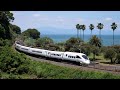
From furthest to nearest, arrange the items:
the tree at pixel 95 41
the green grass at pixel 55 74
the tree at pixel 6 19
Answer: the tree at pixel 6 19 → the tree at pixel 95 41 → the green grass at pixel 55 74

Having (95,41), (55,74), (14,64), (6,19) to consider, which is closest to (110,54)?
(95,41)

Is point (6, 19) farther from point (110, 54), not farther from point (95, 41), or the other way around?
point (110, 54)

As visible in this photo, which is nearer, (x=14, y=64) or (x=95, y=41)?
(x=14, y=64)

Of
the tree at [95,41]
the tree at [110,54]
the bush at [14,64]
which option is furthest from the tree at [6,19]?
the bush at [14,64]

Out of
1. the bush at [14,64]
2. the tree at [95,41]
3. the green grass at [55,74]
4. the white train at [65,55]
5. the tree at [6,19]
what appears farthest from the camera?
the tree at [6,19]

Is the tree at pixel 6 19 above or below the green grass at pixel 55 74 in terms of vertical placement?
above

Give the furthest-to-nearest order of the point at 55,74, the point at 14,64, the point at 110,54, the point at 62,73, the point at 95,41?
the point at 95,41 < the point at 110,54 < the point at 14,64 < the point at 55,74 < the point at 62,73

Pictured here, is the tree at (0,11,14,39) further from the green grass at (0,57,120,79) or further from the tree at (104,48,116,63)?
the green grass at (0,57,120,79)

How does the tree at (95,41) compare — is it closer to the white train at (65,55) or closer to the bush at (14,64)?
the white train at (65,55)

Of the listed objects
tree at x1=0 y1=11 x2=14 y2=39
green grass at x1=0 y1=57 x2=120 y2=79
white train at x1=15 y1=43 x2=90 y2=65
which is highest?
tree at x1=0 y1=11 x2=14 y2=39

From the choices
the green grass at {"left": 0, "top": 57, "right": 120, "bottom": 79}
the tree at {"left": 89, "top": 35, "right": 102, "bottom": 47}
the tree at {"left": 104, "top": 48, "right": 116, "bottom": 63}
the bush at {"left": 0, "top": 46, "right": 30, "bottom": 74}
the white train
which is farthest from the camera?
the tree at {"left": 89, "top": 35, "right": 102, "bottom": 47}

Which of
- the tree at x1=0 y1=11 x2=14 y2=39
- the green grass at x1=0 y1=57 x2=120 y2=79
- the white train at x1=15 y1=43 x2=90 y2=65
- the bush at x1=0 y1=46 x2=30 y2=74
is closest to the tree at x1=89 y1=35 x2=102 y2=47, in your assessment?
the white train at x1=15 y1=43 x2=90 y2=65
